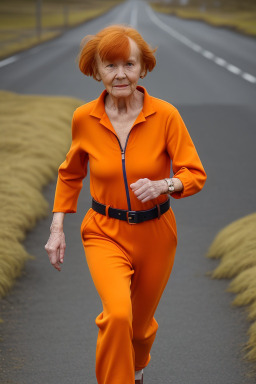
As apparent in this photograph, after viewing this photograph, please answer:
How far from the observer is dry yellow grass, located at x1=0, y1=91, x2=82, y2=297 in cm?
611

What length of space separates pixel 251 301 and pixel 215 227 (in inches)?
84.7

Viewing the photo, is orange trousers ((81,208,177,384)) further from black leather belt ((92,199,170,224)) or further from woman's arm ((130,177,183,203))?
woman's arm ((130,177,183,203))

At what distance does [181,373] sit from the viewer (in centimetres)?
422

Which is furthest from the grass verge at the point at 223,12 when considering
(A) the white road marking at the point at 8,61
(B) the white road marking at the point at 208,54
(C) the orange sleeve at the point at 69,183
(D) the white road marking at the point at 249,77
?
(C) the orange sleeve at the point at 69,183

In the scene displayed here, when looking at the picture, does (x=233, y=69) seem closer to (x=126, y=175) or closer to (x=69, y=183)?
(x=69, y=183)

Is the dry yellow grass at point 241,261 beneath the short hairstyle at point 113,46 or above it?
beneath

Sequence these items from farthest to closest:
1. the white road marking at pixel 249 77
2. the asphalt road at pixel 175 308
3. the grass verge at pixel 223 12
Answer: the grass verge at pixel 223 12, the white road marking at pixel 249 77, the asphalt road at pixel 175 308

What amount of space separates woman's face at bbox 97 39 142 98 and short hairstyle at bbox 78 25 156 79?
29 millimetres

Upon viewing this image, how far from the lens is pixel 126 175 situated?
118 inches

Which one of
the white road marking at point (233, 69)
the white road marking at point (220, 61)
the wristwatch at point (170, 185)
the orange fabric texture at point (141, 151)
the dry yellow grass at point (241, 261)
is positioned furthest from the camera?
the white road marking at point (220, 61)

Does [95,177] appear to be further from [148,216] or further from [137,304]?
[137,304]

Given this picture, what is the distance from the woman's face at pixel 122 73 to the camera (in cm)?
299

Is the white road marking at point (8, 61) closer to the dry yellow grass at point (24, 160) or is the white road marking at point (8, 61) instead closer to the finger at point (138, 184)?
the dry yellow grass at point (24, 160)

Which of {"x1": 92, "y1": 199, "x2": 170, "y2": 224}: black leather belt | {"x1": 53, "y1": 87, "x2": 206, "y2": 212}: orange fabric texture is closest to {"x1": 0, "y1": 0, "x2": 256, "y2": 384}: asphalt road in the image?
{"x1": 92, "y1": 199, "x2": 170, "y2": 224}: black leather belt
